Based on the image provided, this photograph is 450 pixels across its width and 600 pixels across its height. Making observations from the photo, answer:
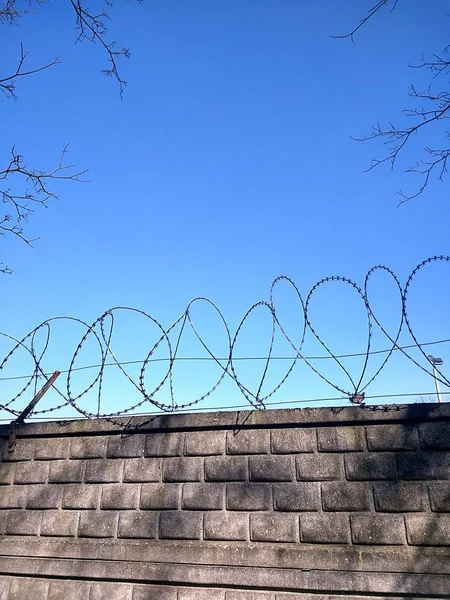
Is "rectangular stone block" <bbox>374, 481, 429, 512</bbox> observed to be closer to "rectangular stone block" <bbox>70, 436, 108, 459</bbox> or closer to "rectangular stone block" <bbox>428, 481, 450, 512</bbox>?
"rectangular stone block" <bbox>428, 481, 450, 512</bbox>

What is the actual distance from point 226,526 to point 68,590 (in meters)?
1.62

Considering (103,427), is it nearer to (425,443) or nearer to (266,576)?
(266,576)

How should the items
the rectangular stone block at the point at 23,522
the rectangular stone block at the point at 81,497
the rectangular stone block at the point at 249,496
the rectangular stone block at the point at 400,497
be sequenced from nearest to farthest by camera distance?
the rectangular stone block at the point at 400,497
the rectangular stone block at the point at 249,496
the rectangular stone block at the point at 81,497
the rectangular stone block at the point at 23,522

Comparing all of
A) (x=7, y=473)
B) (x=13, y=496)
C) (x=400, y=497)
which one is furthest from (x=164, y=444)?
(x=400, y=497)

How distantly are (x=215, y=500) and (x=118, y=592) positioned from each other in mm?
1161

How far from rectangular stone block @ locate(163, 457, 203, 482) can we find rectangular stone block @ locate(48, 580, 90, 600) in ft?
3.87

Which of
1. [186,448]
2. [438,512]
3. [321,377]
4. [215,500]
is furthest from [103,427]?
[438,512]

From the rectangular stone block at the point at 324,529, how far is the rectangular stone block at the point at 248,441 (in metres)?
0.67

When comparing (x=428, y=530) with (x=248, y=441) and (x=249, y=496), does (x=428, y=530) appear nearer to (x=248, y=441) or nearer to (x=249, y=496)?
(x=249, y=496)

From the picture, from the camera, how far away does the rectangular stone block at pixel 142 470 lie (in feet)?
14.6

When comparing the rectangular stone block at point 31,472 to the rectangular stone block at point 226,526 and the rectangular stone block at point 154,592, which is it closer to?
the rectangular stone block at point 154,592

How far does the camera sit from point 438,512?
3.66 m

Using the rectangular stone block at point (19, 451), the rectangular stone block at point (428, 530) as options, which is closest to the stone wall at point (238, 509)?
the rectangular stone block at point (428, 530)

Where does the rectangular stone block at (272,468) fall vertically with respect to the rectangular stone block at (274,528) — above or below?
above
